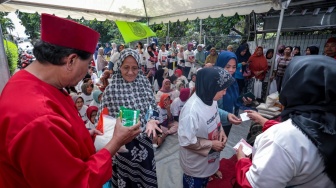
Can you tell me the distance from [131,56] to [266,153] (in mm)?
1635

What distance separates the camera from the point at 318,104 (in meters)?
0.99

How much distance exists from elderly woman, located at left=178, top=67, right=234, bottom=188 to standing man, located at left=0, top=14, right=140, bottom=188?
0.92 metres

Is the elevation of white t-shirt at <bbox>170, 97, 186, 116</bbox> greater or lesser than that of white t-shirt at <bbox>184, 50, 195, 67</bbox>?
lesser

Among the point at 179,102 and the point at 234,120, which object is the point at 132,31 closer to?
the point at 179,102

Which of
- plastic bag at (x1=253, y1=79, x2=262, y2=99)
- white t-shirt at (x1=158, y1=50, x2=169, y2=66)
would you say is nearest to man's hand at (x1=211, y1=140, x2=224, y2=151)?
plastic bag at (x1=253, y1=79, x2=262, y2=99)

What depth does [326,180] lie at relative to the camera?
1.04 m

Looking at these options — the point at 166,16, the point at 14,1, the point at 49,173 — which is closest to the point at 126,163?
the point at 49,173

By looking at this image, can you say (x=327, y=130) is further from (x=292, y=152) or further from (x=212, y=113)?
(x=212, y=113)

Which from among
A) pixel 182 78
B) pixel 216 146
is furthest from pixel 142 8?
pixel 216 146

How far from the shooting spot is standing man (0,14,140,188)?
80 cm

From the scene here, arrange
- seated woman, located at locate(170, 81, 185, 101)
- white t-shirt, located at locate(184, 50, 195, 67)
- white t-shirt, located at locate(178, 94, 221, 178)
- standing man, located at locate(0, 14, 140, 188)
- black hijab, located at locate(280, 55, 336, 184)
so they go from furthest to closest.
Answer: white t-shirt, located at locate(184, 50, 195, 67), seated woman, located at locate(170, 81, 185, 101), white t-shirt, located at locate(178, 94, 221, 178), black hijab, located at locate(280, 55, 336, 184), standing man, located at locate(0, 14, 140, 188)

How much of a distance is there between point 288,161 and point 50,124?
116 centimetres

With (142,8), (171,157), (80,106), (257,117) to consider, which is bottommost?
(171,157)

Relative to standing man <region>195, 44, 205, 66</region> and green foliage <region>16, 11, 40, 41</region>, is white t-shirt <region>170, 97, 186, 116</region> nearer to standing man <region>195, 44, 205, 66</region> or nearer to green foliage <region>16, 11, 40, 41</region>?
standing man <region>195, 44, 205, 66</region>
